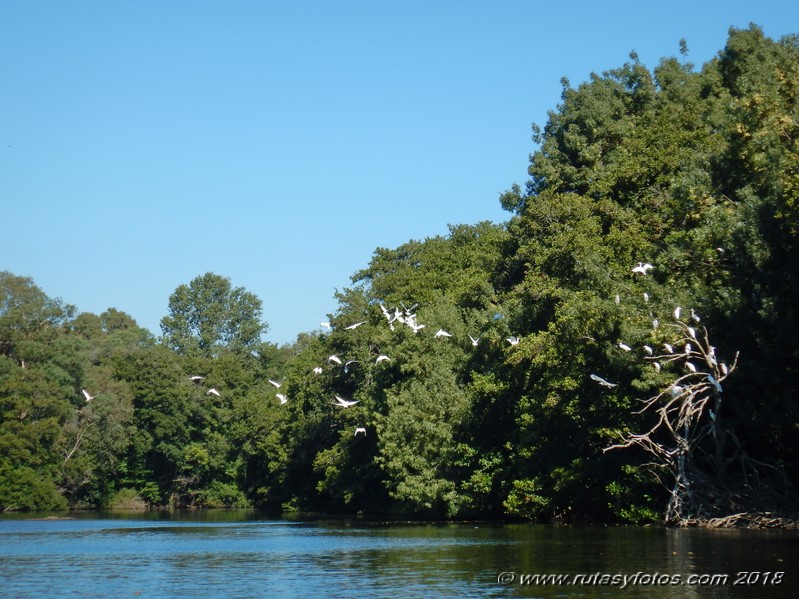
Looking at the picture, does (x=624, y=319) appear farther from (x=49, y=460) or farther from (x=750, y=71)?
(x=49, y=460)

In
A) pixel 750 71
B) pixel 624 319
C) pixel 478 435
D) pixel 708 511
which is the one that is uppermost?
pixel 750 71

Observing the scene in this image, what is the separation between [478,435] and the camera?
49.0 m

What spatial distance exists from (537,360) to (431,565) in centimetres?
1611

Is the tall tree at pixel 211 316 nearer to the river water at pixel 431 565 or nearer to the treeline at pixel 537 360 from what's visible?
the treeline at pixel 537 360

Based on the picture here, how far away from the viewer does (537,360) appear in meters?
40.9

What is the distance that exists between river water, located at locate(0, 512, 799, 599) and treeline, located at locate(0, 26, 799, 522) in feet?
14.1

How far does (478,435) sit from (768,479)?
16.7 metres

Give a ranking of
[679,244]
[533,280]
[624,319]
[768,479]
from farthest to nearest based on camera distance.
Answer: [533,280] → [679,244] → [624,319] → [768,479]

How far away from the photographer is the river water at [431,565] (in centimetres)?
2069

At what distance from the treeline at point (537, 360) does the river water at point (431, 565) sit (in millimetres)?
4283

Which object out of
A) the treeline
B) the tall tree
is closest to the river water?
the treeline

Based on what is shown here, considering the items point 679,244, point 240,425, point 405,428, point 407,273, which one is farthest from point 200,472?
point 679,244

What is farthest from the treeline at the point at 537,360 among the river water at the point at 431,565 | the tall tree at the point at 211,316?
the tall tree at the point at 211,316

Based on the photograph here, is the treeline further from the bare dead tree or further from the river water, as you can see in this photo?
the river water
